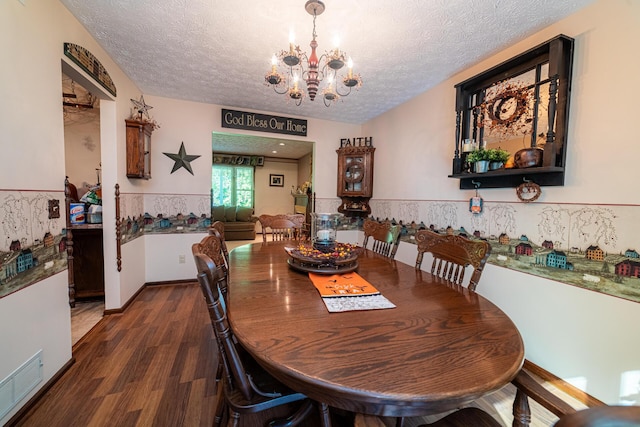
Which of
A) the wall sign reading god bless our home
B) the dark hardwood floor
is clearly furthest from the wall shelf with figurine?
the dark hardwood floor

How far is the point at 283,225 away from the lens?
107 inches

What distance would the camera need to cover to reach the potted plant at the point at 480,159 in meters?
2.09

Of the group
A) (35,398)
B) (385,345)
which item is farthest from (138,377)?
(385,345)

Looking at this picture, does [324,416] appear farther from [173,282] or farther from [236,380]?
[173,282]

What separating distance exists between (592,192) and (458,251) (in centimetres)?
100

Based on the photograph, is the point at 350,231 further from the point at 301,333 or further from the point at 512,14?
the point at 301,333

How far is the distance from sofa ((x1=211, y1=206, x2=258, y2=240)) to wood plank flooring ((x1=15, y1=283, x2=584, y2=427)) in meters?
4.33

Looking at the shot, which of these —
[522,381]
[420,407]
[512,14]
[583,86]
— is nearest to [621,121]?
[583,86]

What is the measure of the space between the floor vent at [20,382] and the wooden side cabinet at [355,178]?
351 cm

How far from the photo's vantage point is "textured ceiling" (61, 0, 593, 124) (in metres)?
1.67

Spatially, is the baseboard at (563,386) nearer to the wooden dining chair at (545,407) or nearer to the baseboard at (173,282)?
the wooden dining chair at (545,407)

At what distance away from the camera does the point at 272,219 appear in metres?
2.73

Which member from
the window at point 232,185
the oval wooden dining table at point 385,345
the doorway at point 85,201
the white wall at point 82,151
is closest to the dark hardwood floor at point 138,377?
the doorway at point 85,201

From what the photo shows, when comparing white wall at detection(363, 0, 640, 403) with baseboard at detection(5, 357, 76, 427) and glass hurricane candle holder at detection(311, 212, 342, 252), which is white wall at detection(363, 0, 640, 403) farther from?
baseboard at detection(5, 357, 76, 427)
